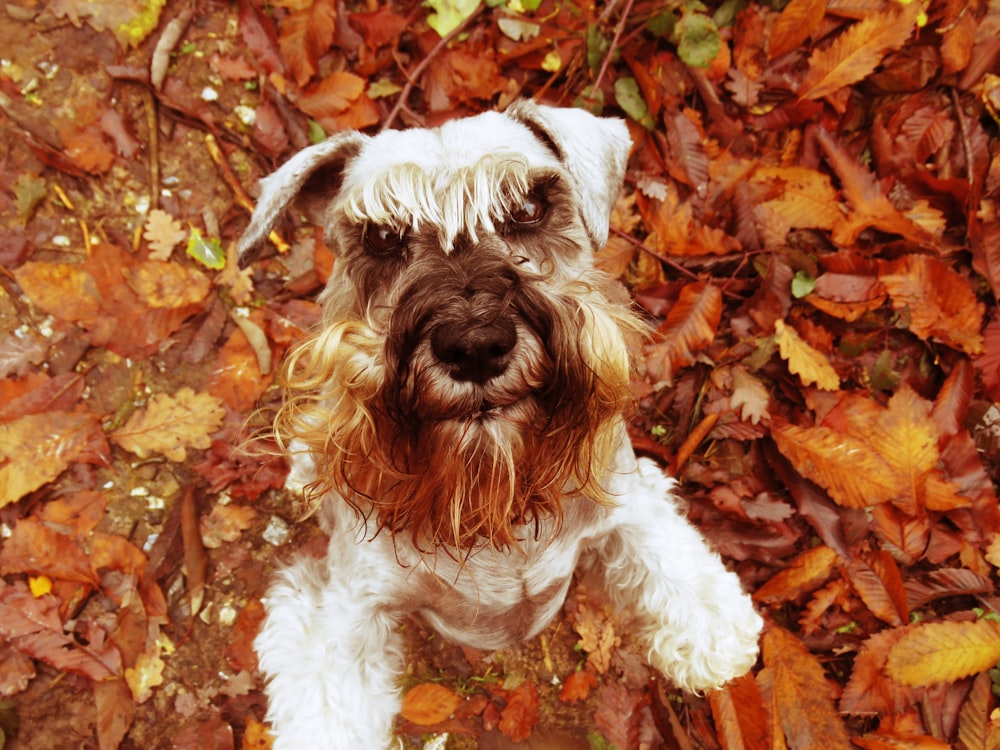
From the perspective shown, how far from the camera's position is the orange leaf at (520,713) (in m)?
3.90

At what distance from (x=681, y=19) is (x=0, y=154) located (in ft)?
15.6

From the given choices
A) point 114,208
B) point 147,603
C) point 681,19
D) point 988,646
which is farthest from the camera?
point 114,208

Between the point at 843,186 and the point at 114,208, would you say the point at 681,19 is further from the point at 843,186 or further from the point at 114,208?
the point at 114,208

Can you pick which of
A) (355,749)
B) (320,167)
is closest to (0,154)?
(320,167)

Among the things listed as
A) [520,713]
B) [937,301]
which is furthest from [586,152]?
[520,713]

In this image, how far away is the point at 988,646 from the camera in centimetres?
351

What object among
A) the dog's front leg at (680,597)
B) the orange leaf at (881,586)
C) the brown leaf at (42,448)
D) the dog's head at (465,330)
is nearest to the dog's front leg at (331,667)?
the dog's head at (465,330)

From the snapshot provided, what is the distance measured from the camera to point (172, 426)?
4438 millimetres

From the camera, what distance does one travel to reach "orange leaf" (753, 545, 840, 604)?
380 centimetres

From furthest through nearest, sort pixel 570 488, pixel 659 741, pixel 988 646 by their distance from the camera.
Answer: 1. pixel 659 741
2. pixel 988 646
3. pixel 570 488

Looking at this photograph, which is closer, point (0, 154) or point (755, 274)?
point (755, 274)

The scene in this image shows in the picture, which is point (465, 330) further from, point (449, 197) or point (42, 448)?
point (42, 448)

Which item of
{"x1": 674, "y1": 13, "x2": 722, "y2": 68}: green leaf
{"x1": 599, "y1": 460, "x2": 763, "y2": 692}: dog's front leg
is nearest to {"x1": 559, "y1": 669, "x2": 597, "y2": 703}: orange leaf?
{"x1": 599, "y1": 460, "x2": 763, "y2": 692}: dog's front leg

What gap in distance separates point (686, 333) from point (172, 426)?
3.38 m
